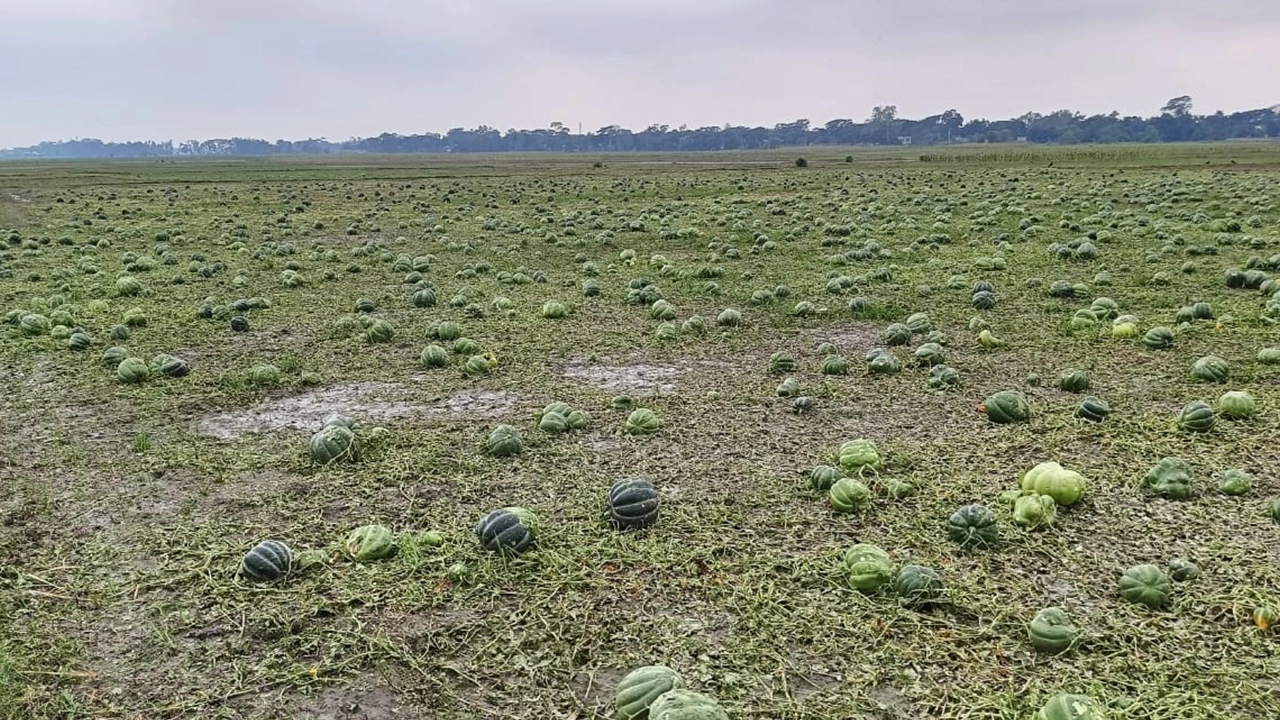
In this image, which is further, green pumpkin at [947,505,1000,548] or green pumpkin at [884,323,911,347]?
green pumpkin at [884,323,911,347]

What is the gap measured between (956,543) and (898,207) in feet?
83.0

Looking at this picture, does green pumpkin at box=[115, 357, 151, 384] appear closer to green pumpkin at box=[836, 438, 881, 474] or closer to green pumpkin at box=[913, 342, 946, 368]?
green pumpkin at box=[836, 438, 881, 474]

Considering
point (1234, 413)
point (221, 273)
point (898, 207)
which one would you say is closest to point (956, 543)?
point (1234, 413)

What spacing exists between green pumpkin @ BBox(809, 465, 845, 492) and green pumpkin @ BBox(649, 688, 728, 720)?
2.72 metres

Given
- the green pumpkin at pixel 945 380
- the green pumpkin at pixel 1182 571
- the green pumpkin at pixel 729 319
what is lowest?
the green pumpkin at pixel 1182 571

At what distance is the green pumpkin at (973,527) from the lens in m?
5.60

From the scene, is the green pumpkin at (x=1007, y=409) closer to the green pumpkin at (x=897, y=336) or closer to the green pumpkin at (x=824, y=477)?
the green pumpkin at (x=824, y=477)

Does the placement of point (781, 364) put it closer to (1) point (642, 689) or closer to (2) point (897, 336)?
(2) point (897, 336)

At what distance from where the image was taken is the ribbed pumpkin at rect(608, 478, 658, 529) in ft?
19.7

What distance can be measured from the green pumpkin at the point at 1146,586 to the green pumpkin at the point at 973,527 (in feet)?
2.63

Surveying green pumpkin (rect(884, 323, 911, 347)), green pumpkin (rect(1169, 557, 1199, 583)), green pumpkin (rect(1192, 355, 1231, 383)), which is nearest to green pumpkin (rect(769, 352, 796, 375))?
green pumpkin (rect(884, 323, 911, 347))

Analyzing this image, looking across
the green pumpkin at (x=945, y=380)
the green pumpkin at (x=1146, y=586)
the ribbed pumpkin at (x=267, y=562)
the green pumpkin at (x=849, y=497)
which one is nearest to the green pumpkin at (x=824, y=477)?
the green pumpkin at (x=849, y=497)

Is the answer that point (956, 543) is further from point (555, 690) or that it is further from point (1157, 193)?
point (1157, 193)

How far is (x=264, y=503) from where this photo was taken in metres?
6.55
